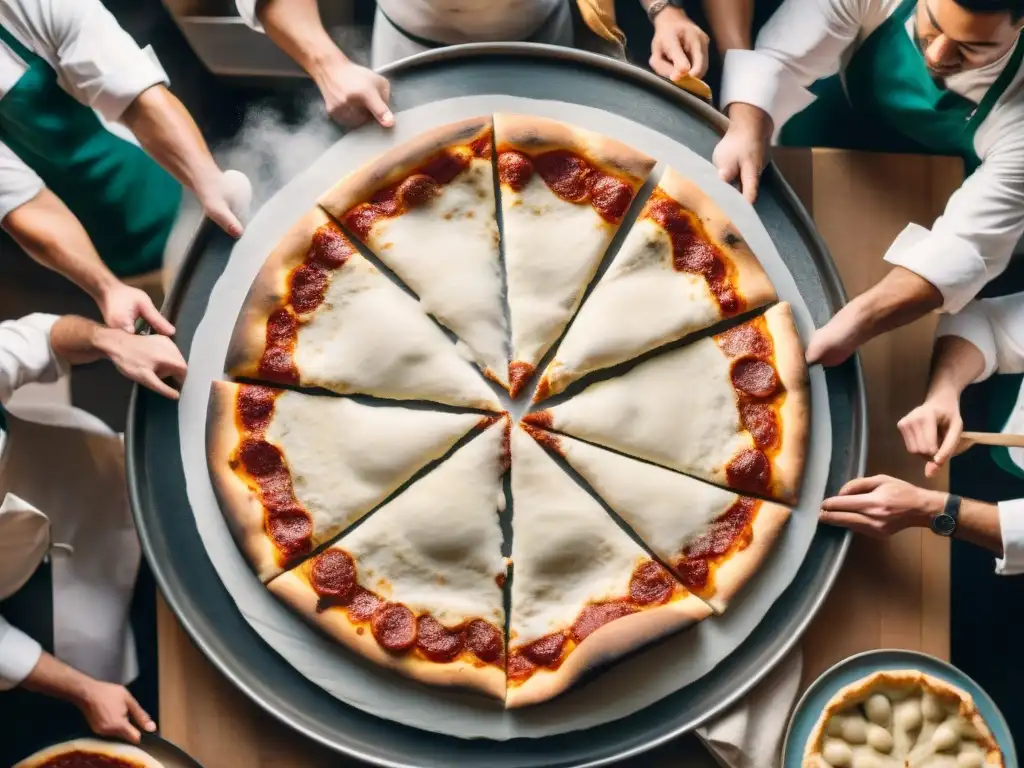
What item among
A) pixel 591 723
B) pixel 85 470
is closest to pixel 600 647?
pixel 591 723

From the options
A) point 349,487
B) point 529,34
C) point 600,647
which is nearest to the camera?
point 600,647

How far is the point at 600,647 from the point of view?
221 centimetres

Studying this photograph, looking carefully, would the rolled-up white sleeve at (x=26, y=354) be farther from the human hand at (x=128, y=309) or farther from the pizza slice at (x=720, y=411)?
the pizza slice at (x=720, y=411)

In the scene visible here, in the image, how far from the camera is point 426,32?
251 cm

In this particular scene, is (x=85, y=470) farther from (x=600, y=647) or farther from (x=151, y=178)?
(x=600, y=647)

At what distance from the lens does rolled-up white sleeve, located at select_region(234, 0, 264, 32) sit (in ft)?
7.79

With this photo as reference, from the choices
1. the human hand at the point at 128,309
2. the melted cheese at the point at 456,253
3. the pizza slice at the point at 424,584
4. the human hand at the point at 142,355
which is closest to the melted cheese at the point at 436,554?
the pizza slice at the point at 424,584

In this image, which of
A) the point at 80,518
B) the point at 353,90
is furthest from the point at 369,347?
the point at 80,518

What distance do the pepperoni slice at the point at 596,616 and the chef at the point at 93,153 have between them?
123cm

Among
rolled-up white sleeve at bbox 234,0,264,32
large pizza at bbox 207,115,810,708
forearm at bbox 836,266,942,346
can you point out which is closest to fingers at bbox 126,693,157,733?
large pizza at bbox 207,115,810,708

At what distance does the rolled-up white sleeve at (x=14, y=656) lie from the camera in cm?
228

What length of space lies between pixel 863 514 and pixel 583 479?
0.68 m

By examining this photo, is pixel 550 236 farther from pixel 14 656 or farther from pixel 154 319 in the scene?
pixel 14 656

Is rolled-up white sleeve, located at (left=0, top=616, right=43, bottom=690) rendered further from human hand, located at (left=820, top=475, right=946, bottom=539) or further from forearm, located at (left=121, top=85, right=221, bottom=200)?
human hand, located at (left=820, top=475, right=946, bottom=539)
